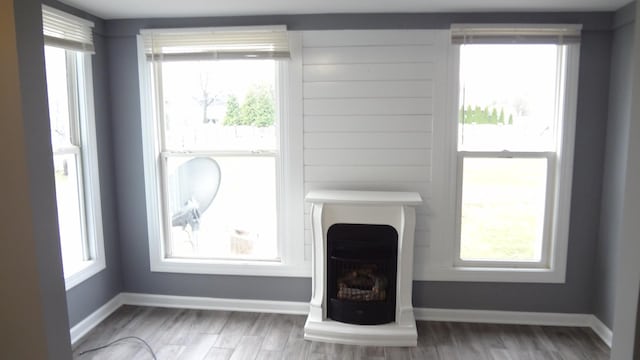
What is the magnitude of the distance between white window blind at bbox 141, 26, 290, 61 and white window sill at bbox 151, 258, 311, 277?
5.18ft

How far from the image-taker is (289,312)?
3305mm

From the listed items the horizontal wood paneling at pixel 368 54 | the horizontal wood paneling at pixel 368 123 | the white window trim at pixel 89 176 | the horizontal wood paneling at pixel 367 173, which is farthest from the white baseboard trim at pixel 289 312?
the horizontal wood paneling at pixel 368 54

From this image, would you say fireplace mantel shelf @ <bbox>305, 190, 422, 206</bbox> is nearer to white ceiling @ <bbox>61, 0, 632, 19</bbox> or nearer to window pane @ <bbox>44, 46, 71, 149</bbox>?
white ceiling @ <bbox>61, 0, 632, 19</bbox>

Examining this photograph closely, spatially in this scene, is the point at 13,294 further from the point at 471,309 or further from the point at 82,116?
the point at 471,309

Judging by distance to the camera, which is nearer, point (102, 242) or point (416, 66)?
point (416, 66)

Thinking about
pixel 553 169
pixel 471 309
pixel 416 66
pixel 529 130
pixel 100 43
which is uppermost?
pixel 100 43

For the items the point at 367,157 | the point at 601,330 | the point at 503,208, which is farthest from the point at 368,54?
the point at 601,330

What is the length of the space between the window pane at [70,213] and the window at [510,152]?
2.79 meters

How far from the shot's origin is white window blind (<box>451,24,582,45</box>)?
2844 millimetres

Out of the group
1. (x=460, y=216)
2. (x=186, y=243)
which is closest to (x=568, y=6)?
(x=460, y=216)

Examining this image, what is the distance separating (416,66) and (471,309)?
1872 millimetres

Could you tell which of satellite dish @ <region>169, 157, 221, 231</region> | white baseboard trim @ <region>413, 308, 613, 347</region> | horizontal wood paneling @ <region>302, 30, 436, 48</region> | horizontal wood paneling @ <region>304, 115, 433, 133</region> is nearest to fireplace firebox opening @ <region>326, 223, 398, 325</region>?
white baseboard trim @ <region>413, 308, 613, 347</region>

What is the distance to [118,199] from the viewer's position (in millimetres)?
3365

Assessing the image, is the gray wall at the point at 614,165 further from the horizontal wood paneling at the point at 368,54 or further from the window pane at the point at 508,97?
the horizontal wood paneling at the point at 368,54
